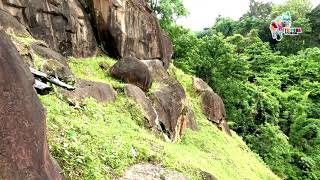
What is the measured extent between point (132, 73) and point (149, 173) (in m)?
6.41

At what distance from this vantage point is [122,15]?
16062 mm

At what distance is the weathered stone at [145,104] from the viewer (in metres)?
12.0

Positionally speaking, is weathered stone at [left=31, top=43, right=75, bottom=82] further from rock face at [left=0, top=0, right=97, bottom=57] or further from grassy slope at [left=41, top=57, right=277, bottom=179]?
rock face at [left=0, top=0, right=97, bottom=57]

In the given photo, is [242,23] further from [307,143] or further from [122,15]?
[122,15]

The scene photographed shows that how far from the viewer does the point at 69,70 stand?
11.6 m

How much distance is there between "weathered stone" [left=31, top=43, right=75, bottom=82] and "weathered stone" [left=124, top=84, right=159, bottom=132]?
184 cm

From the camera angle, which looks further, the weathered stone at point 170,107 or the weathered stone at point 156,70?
the weathered stone at point 156,70

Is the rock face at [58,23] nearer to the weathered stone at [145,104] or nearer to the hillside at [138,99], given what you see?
the hillside at [138,99]

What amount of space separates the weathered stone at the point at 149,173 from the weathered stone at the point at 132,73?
5.76 m

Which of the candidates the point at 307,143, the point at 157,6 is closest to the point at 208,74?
the point at 157,6

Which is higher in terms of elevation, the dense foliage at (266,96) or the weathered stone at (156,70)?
the weathered stone at (156,70)

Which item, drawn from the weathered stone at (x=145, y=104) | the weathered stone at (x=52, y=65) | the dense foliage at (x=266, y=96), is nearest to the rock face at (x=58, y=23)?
the weathered stone at (x=52, y=65)

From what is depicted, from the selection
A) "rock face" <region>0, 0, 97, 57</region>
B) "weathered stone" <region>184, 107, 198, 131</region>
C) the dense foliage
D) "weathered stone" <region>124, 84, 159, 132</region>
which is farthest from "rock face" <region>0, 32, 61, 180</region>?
the dense foliage

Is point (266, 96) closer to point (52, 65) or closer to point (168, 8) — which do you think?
point (168, 8)
